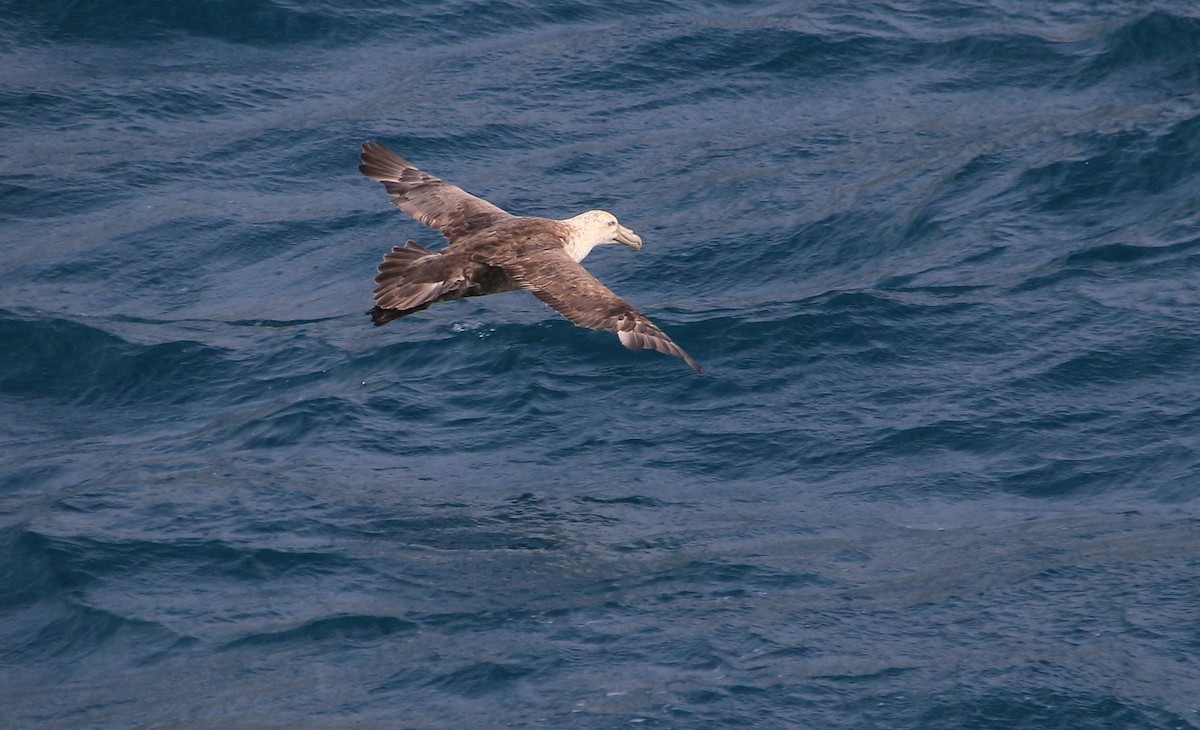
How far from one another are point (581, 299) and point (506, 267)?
0.90 m

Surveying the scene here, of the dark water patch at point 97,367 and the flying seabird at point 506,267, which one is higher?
the flying seabird at point 506,267

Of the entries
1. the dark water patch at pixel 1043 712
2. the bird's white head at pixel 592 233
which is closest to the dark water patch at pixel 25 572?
the bird's white head at pixel 592 233

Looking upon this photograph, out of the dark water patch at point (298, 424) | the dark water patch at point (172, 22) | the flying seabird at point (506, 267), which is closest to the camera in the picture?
the flying seabird at point (506, 267)

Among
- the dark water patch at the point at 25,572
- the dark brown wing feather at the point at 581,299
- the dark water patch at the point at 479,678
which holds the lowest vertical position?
the dark water patch at the point at 25,572

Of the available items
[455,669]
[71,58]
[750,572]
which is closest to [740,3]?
[71,58]

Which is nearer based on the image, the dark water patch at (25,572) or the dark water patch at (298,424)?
the dark water patch at (25,572)

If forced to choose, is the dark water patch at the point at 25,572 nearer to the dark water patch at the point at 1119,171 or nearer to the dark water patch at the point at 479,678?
the dark water patch at the point at 479,678

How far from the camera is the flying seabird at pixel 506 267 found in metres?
13.9

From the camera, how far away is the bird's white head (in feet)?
51.8

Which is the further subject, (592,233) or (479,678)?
(592,233)

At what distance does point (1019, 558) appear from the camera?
1359cm

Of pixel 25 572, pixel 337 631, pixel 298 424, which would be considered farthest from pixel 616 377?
pixel 25 572

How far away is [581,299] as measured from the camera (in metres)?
14.1

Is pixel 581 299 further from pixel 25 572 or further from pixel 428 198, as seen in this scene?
pixel 25 572
